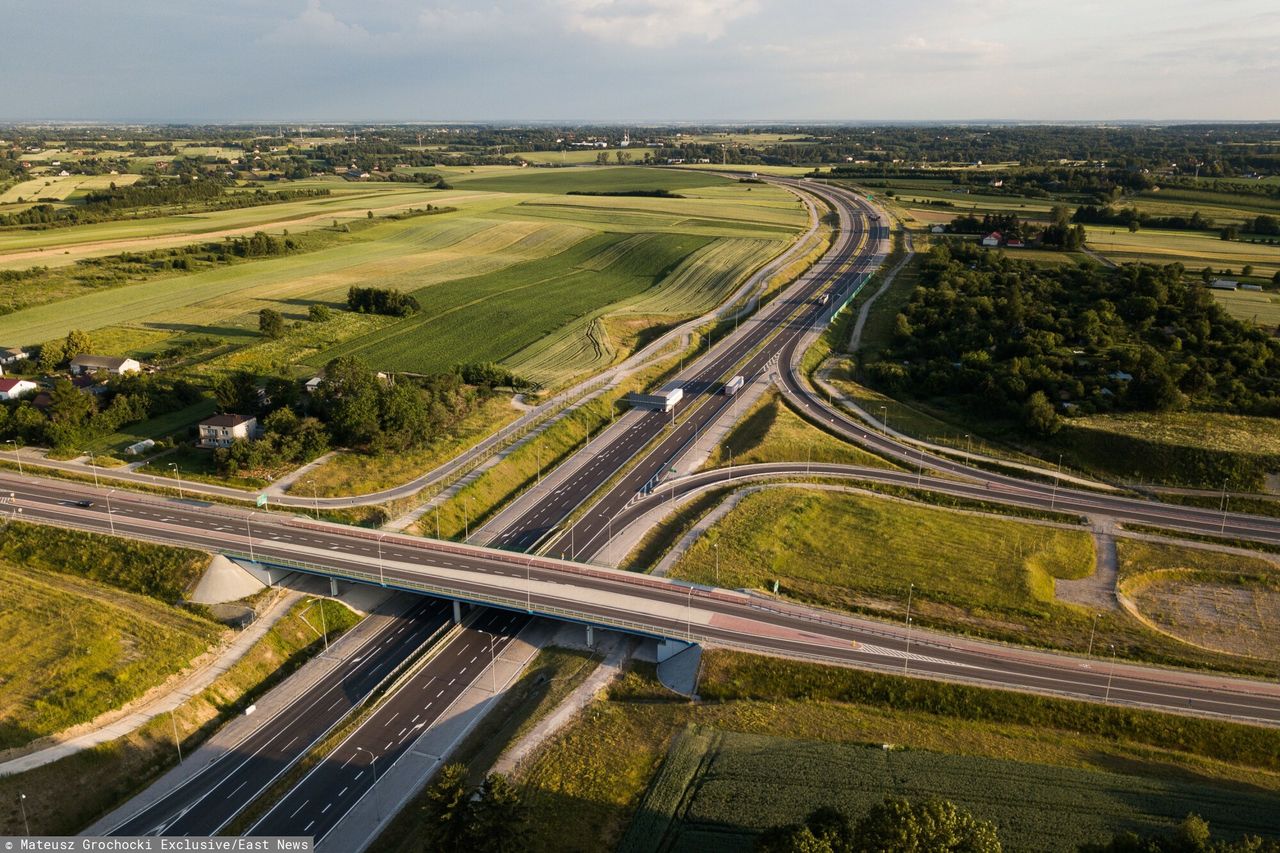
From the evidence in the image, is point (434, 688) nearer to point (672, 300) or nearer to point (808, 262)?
point (672, 300)

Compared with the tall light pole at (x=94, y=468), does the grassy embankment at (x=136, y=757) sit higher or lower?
lower

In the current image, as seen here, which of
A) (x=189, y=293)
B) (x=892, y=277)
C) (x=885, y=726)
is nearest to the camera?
(x=885, y=726)

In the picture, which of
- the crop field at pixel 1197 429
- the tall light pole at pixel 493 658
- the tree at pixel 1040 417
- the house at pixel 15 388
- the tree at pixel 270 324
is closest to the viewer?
the tall light pole at pixel 493 658

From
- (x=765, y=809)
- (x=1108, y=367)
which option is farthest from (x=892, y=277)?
(x=765, y=809)

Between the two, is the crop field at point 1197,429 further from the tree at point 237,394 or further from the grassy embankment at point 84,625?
the tree at point 237,394

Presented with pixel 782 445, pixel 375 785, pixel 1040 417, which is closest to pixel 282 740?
pixel 375 785

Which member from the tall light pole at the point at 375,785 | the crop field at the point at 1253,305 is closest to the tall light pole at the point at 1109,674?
the tall light pole at the point at 375,785
